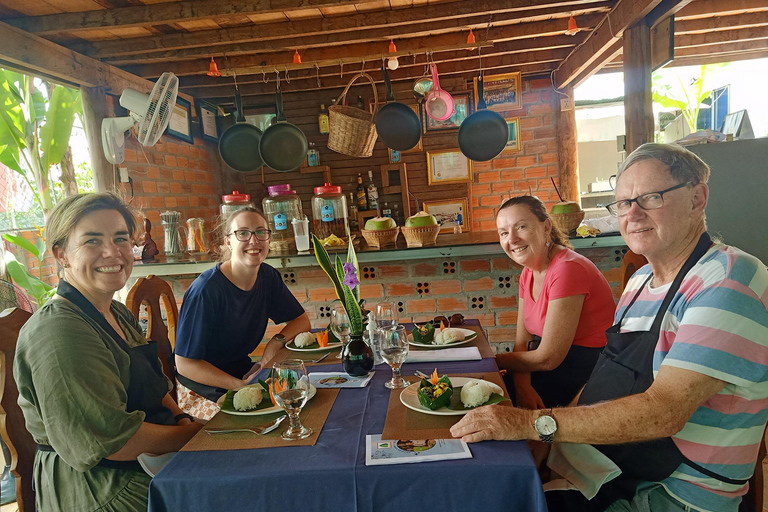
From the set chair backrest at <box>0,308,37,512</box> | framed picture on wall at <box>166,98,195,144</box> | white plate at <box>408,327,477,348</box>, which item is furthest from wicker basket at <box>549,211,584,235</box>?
framed picture on wall at <box>166,98,195,144</box>

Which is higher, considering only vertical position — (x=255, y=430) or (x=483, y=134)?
(x=483, y=134)

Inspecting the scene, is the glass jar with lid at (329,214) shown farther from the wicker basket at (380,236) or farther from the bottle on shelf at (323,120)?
the bottle on shelf at (323,120)

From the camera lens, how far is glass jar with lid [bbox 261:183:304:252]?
2982mm

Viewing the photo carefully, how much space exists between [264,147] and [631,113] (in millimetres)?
2486

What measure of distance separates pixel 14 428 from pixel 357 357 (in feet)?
3.04

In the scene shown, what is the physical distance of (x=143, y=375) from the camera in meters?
1.36

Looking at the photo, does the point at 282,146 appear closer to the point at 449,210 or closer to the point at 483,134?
the point at 483,134

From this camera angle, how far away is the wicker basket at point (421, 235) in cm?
272

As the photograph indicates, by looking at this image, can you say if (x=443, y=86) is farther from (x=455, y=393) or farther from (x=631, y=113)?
(x=455, y=393)

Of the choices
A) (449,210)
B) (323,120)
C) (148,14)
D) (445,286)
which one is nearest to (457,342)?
(445,286)

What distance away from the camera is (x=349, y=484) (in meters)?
0.94

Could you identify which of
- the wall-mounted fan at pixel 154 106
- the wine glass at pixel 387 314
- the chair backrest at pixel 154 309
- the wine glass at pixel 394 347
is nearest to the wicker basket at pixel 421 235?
the wine glass at pixel 387 314

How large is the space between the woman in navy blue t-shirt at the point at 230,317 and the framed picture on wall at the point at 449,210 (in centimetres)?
317

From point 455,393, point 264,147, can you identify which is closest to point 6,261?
point 264,147
